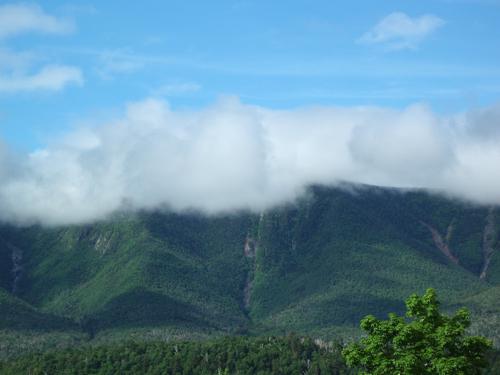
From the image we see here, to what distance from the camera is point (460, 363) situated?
1994 inches

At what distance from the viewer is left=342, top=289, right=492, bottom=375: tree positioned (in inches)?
2046

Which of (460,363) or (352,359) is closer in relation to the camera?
(460,363)

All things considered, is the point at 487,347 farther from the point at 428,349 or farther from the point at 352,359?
the point at 352,359

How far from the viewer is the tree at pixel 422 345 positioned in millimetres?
51969

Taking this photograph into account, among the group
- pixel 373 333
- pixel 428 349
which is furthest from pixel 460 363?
pixel 373 333

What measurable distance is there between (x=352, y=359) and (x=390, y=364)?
2.98 metres

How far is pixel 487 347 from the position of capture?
2096 inches

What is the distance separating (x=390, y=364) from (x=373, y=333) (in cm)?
258

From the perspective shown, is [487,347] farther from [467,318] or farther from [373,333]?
[373,333]

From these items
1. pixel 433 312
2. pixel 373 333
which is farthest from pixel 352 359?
pixel 433 312

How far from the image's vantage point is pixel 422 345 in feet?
176

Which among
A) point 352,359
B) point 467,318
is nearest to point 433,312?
point 467,318

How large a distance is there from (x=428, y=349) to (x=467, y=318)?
147 inches

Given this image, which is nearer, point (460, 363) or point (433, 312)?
point (460, 363)
